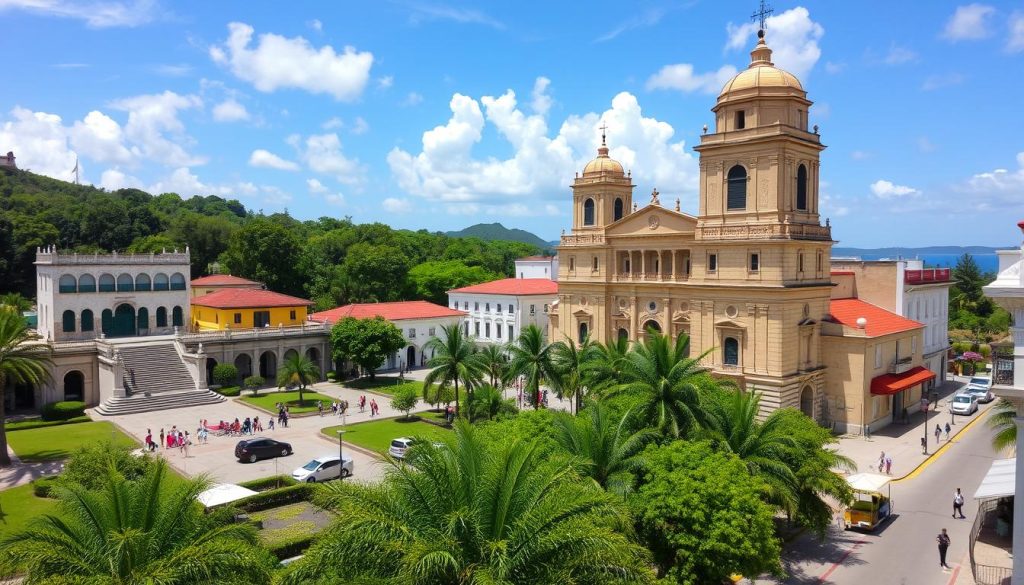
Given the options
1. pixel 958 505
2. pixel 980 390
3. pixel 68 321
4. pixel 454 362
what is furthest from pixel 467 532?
pixel 980 390

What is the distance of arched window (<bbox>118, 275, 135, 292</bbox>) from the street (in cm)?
4961

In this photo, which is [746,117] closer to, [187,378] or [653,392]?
[653,392]

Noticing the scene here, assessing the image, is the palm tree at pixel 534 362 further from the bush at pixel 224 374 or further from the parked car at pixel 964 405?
the parked car at pixel 964 405

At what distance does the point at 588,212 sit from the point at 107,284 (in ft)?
122

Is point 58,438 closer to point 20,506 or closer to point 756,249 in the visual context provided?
point 20,506

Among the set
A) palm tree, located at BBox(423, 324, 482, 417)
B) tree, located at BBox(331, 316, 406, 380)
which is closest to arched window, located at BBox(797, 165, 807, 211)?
palm tree, located at BBox(423, 324, 482, 417)

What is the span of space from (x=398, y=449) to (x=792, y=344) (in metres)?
23.2

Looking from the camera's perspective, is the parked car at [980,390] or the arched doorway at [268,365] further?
the arched doorway at [268,365]

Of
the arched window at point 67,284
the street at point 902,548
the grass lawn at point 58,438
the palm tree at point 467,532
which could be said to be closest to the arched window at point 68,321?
the arched window at point 67,284

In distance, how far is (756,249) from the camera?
40.4m

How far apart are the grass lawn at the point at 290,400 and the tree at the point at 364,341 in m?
3.97

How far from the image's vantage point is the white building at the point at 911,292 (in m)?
50.0

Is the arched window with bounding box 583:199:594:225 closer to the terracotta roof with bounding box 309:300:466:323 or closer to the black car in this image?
the terracotta roof with bounding box 309:300:466:323

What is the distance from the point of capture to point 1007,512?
2509 cm
